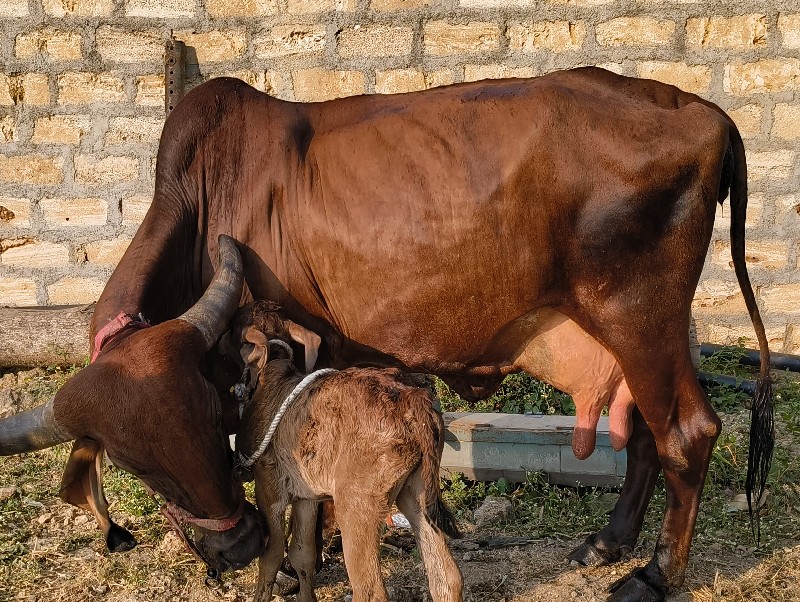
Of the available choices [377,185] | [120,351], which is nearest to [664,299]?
[377,185]

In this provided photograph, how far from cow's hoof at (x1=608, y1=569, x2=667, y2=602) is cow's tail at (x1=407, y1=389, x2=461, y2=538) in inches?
44.4

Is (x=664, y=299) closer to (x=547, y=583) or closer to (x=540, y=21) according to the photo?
(x=547, y=583)

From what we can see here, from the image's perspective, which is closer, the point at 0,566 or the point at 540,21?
the point at 0,566

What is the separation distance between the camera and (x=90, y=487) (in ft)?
11.5

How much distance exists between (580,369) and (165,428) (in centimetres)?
188

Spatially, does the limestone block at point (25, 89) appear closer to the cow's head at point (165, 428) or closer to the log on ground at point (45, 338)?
the log on ground at point (45, 338)

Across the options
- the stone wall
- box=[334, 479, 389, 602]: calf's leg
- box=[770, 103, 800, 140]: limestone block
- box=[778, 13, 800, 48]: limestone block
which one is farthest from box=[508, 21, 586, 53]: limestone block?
box=[334, 479, 389, 602]: calf's leg

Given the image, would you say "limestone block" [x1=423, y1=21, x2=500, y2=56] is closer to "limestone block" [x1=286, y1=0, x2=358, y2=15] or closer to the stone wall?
the stone wall

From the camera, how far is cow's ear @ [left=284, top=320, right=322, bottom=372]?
3568 mm

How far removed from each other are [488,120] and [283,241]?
3.30 ft

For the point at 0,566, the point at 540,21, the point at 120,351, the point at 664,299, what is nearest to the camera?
the point at 120,351

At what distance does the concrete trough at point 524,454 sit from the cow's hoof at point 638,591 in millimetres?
941

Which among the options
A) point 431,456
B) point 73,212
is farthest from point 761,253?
point 73,212

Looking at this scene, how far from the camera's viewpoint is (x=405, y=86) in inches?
262
